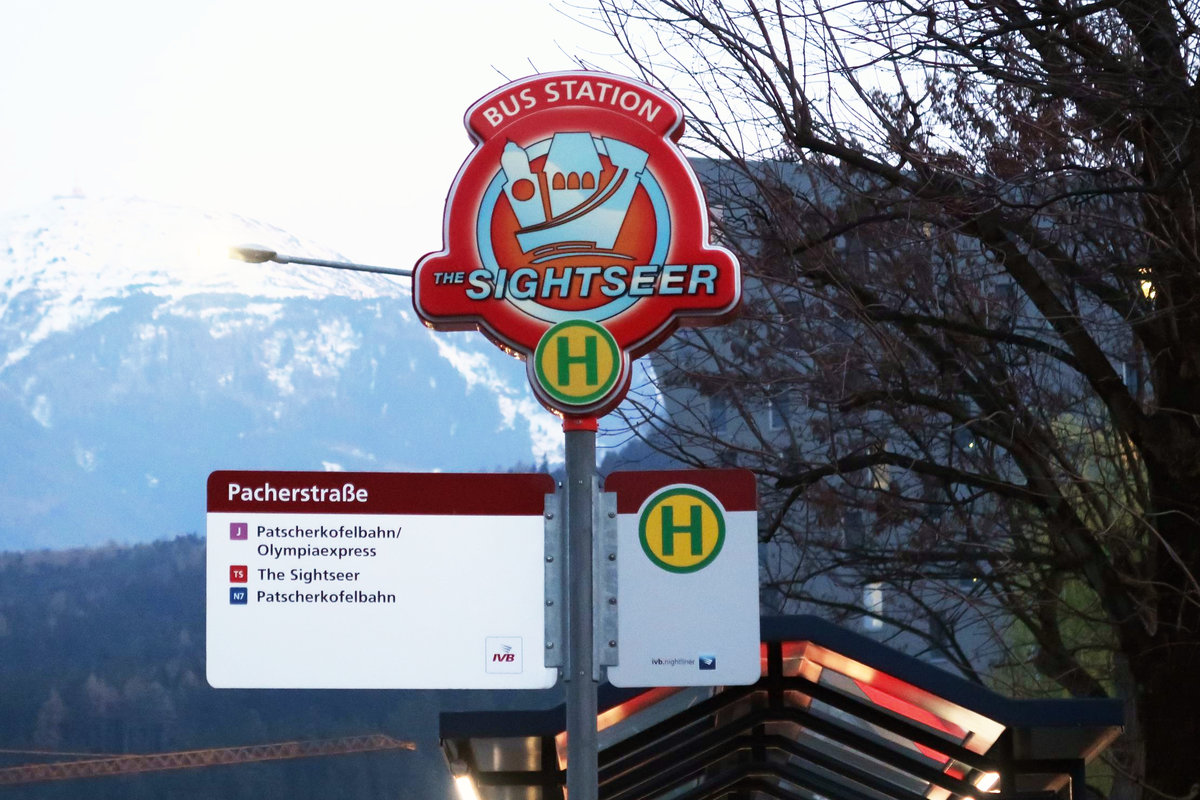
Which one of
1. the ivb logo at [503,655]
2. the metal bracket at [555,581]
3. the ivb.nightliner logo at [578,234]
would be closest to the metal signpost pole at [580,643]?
the metal bracket at [555,581]

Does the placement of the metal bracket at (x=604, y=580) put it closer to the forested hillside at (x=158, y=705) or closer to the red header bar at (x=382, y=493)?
the red header bar at (x=382, y=493)

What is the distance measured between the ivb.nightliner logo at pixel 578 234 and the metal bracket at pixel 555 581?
71cm

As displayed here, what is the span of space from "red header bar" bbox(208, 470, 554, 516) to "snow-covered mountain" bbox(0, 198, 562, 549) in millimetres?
122342

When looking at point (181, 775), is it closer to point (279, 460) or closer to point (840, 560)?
point (279, 460)

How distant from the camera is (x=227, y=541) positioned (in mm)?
5398

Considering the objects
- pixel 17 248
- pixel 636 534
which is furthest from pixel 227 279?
pixel 636 534

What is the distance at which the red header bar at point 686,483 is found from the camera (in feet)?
17.7

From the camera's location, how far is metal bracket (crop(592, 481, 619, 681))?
529 centimetres

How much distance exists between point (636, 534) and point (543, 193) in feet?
4.59

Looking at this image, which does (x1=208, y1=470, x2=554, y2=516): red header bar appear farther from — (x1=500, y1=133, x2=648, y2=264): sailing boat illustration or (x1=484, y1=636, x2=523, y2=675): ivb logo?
(x1=500, y1=133, x2=648, y2=264): sailing boat illustration

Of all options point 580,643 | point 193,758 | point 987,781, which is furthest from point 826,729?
point 193,758

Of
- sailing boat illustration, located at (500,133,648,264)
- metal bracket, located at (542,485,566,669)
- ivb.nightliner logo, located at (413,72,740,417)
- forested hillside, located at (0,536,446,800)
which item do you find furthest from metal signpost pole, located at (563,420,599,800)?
forested hillside, located at (0,536,446,800)

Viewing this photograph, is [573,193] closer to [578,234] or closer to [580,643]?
[578,234]

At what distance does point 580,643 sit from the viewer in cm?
525
